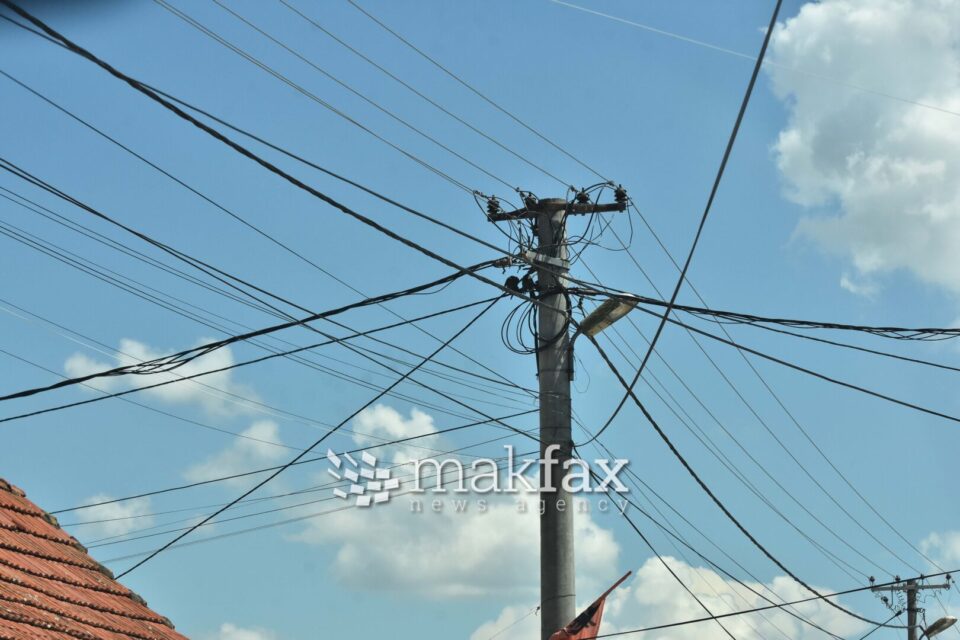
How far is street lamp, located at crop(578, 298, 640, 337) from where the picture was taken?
472 inches

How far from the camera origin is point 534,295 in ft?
40.9

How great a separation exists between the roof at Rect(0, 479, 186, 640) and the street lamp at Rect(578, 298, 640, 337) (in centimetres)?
494

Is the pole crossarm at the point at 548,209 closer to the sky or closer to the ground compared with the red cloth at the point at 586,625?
closer to the sky

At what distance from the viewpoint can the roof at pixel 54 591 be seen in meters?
8.00

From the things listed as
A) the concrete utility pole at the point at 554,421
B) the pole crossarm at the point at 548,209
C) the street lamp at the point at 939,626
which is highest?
the street lamp at the point at 939,626

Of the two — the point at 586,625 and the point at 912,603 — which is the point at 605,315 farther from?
the point at 912,603

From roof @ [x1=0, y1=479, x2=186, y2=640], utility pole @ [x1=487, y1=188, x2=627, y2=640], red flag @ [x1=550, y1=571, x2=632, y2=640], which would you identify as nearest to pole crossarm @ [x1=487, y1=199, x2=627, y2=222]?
utility pole @ [x1=487, y1=188, x2=627, y2=640]

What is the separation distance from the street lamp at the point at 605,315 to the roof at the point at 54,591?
4.94 m

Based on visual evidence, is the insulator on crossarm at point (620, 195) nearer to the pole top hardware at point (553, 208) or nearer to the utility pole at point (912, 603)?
the pole top hardware at point (553, 208)

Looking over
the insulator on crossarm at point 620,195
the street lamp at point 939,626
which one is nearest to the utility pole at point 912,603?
the street lamp at point 939,626

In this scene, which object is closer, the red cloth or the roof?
the roof

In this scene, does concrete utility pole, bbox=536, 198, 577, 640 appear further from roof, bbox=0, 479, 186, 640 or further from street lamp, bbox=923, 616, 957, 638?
street lamp, bbox=923, 616, 957, 638

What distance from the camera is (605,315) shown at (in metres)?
12.0

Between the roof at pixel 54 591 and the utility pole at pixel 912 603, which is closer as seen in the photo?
the roof at pixel 54 591
